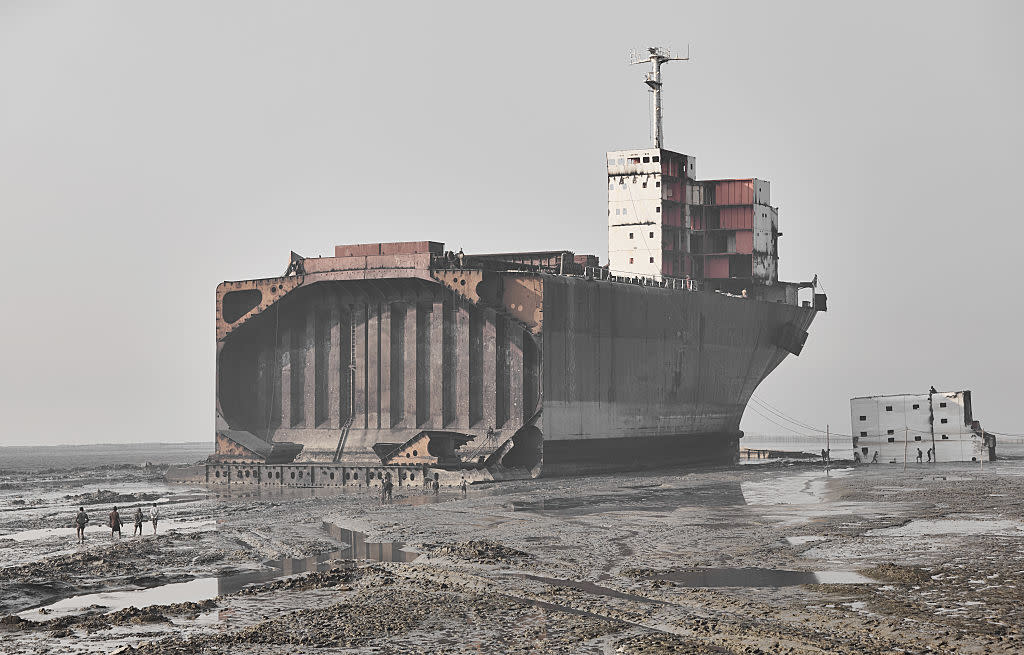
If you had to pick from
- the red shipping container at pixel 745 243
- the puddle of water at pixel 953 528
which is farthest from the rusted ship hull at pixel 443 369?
the puddle of water at pixel 953 528

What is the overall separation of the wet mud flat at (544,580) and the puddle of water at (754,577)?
0.06 metres

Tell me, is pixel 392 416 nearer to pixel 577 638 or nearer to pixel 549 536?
pixel 549 536

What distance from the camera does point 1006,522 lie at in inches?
1211

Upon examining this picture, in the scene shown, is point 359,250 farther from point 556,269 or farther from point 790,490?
point 790,490

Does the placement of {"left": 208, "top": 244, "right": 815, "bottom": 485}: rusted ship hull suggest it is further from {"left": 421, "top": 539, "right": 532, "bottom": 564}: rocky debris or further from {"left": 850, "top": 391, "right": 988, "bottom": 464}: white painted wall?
{"left": 421, "top": 539, "right": 532, "bottom": 564}: rocky debris

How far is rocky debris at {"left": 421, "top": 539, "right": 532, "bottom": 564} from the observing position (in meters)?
24.4

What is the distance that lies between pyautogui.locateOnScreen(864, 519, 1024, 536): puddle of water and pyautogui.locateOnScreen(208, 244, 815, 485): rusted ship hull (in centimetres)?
2004

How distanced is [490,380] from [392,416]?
5269 mm

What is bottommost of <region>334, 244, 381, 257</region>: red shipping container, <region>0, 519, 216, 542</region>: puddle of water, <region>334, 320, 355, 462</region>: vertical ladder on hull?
<region>0, 519, 216, 542</region>: puddle of water

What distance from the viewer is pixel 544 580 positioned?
71.5 ft

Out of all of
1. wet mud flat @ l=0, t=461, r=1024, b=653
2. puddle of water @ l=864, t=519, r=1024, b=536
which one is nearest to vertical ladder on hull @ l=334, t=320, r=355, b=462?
wet mud flat @ l=0, t=461, r=1024, b=653

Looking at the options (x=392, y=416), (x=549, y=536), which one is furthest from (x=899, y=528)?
(x=392, y=416)

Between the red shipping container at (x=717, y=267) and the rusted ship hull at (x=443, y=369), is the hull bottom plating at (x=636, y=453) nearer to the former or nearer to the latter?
the rusted ship hull at (x=443, y=369)

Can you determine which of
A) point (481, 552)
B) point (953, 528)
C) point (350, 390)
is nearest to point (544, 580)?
point (481, 552)
